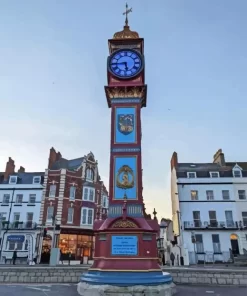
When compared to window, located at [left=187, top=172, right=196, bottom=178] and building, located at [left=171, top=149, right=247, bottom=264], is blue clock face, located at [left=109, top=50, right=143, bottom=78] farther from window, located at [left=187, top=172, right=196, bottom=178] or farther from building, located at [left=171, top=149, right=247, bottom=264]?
window, located at [left=187, top=172, right=196, bottom=178]

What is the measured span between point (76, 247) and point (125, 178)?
25.9 metres

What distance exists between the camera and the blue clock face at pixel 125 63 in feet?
63.1

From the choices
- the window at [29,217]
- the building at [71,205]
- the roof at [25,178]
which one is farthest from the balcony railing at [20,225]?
the roof at [25,178]

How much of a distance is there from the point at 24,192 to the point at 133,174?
31023 millimetres

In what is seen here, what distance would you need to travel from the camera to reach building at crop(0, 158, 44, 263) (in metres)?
38.3

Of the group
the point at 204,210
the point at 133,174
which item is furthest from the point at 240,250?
the point at 133,174

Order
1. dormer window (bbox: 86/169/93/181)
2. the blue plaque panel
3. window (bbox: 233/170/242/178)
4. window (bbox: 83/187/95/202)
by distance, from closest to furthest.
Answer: the blue plaque panel
window (bbox: 233/170/242/178)
window (bbox: 83/187/95/202)
dormer window (bbox: 86/169/93/181)

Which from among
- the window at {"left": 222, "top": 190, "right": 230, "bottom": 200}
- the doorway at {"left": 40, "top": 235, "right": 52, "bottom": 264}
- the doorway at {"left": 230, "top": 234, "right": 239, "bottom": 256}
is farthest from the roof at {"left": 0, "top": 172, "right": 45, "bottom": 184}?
the doorway at {"left": 230, "top": 234, "right": 239, "bottom": 256}

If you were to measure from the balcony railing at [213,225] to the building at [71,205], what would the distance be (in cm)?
1214

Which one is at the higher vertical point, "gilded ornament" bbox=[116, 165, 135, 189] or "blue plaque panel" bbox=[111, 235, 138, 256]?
"gilded ornament" bbox=[116, 165, 135, 189]

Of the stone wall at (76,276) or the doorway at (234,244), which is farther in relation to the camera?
the doorway at (234,244)

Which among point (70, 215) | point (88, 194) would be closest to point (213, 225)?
point (88, 194)

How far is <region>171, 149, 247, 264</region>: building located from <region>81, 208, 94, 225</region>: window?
43.1 ft

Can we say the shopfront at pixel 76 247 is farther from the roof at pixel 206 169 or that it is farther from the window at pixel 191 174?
the window at pixel 191 174
